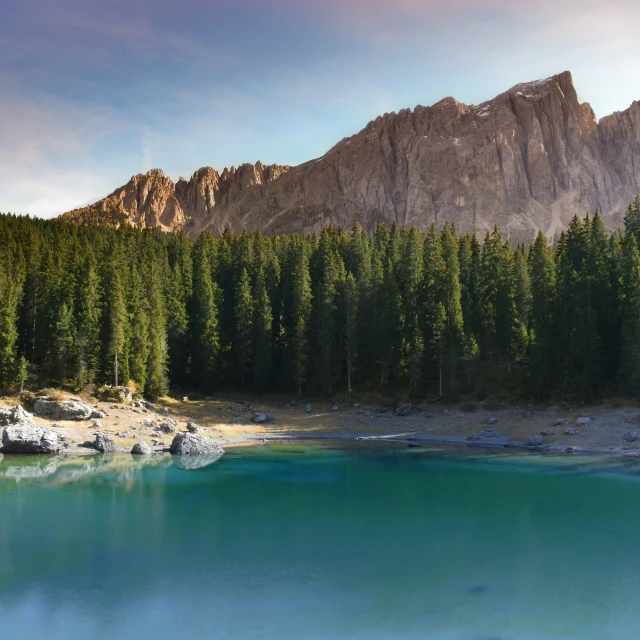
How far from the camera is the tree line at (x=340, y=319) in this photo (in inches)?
2156

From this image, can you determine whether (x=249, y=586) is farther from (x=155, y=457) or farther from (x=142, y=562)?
(x=155, y=457)

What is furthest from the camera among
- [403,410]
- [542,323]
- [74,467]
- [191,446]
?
[403,410]

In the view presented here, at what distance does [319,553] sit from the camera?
21.3 meters

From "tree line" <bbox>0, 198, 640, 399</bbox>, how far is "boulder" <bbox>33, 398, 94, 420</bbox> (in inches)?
298

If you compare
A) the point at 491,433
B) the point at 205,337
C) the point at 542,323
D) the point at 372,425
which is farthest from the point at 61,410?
the point at 542,323

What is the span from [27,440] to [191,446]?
10544 millimetres

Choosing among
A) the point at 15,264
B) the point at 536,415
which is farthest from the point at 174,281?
the point at 536,415

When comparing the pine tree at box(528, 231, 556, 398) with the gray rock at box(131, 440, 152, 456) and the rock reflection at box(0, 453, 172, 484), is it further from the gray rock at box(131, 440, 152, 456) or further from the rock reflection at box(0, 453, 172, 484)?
the gray rock at box(131, 440, 152, 456)

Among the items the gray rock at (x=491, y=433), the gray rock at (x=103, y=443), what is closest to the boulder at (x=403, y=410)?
the gray rock at (x=491, y=433)

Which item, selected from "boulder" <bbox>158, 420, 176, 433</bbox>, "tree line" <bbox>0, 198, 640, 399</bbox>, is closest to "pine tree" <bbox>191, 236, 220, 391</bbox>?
"tree line" <bbox>0, 198, 640, 399</bbox>

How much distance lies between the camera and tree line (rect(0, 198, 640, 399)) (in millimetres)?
54750

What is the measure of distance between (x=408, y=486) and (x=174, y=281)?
4698cm

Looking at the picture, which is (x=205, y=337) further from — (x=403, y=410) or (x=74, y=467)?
(x=74, y=467)

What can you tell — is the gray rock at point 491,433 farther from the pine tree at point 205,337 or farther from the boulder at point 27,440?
the boulder at point 27,440
